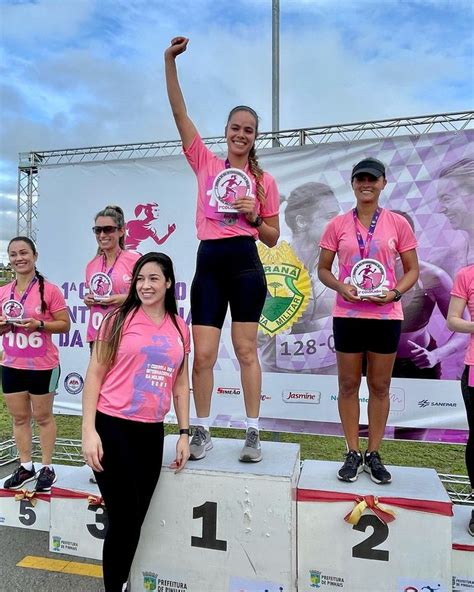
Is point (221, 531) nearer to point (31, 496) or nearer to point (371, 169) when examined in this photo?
point (31, 496)

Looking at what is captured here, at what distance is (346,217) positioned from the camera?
8.02 ft

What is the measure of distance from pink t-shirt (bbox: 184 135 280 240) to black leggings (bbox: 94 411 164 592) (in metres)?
0.95

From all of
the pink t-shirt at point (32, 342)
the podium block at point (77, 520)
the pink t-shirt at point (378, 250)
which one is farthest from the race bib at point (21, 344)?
the pink t-shirt at point (378, 250)

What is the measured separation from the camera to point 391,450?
4547mm

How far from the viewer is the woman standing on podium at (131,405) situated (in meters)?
1.93

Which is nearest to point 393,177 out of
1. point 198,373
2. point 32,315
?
point 198,373

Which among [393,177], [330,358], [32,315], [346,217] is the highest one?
[393,177]

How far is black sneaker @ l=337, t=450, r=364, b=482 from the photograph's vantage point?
228cm

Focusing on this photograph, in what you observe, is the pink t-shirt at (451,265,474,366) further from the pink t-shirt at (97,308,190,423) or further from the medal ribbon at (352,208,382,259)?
the pink t-shirt at (97,308,190,423)

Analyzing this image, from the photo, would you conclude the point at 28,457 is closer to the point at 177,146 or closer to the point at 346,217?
the point at 346,217

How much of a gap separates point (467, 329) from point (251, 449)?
3.91 feet

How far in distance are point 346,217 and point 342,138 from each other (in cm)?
177

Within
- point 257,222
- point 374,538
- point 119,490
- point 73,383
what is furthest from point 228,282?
point 73,383

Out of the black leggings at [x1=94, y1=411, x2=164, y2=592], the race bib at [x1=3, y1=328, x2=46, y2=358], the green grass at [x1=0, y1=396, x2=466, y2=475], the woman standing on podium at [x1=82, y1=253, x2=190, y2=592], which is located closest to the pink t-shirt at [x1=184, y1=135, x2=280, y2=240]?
the woman standing on podium at [x1=82, y1=253, x2=190, y2=592]
